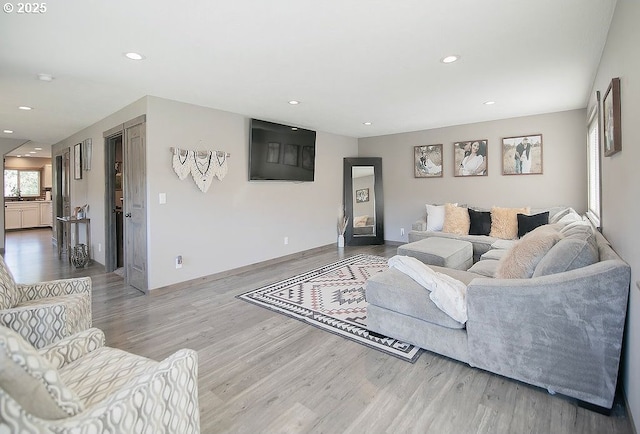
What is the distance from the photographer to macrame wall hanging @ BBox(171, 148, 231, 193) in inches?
154

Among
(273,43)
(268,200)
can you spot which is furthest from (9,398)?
(268,200)

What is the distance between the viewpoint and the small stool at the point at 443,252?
147 inches

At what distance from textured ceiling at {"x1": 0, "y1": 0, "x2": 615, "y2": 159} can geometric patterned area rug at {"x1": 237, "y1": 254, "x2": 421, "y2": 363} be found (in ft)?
7.61

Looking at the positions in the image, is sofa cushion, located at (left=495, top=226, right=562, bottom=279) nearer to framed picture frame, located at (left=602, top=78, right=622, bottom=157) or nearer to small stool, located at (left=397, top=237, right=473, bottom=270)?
framed picture frame, located at (left=602, top=78, right=622, bottom=157)

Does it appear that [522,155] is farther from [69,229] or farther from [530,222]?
[69,229]

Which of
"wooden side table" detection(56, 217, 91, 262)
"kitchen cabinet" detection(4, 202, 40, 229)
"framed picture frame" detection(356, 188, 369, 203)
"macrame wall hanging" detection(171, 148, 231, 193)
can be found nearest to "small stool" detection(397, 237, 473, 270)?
"framed picture frame" detection(356, 188, 369, 203)

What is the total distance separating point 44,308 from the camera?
5.89 ft

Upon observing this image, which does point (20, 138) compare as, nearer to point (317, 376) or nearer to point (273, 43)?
point (273, 43)

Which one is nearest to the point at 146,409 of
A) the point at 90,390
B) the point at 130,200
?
the point at 90,390

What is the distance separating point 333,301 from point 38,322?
2.42 meters

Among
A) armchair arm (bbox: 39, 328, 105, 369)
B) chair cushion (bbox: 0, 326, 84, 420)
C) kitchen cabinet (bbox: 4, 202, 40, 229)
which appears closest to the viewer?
chair cushion (bbox: 0, 326, 84, 420)

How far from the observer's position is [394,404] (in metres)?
1.82

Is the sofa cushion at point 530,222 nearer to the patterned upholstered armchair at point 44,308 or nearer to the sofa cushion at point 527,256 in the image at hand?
the sofa cushion at point 527,256

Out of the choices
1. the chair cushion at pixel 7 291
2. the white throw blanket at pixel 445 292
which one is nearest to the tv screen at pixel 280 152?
the chair cushion at pixel 7 291
